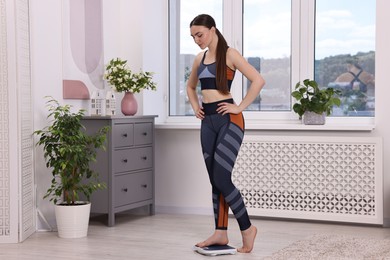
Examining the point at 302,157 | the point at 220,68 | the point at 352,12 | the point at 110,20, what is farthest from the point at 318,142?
the point at 110,20

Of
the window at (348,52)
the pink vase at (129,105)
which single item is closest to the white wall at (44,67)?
the pink vase at (129,105)

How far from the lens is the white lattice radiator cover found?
4.80 m

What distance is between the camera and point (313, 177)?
496 cm

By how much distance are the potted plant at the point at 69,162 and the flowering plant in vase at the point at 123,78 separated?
1.68ft

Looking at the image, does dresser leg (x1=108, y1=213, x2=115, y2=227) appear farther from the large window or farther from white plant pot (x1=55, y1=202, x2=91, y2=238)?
the large window

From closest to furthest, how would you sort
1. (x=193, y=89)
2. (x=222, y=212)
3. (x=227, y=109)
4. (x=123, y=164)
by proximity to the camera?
(x=227, y=109)
(x=222, y=212)
(x=193, y=89)
(x=123, y=164)

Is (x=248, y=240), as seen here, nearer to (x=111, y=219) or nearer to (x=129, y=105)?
(x=111, y=219)

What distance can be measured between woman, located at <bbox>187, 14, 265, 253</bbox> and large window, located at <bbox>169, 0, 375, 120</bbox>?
1504 mm

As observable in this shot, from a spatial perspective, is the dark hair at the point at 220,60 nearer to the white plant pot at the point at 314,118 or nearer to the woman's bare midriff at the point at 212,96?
the woman's bare midriff at the point at 212,96

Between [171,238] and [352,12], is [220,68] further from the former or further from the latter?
[352,12]

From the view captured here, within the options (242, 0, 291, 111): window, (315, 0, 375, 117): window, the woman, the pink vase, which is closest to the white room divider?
the pink vase

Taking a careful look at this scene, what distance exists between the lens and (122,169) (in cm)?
493

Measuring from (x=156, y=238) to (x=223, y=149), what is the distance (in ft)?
3.08

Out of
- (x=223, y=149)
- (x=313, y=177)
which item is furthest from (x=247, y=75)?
(x=313, y=177)
